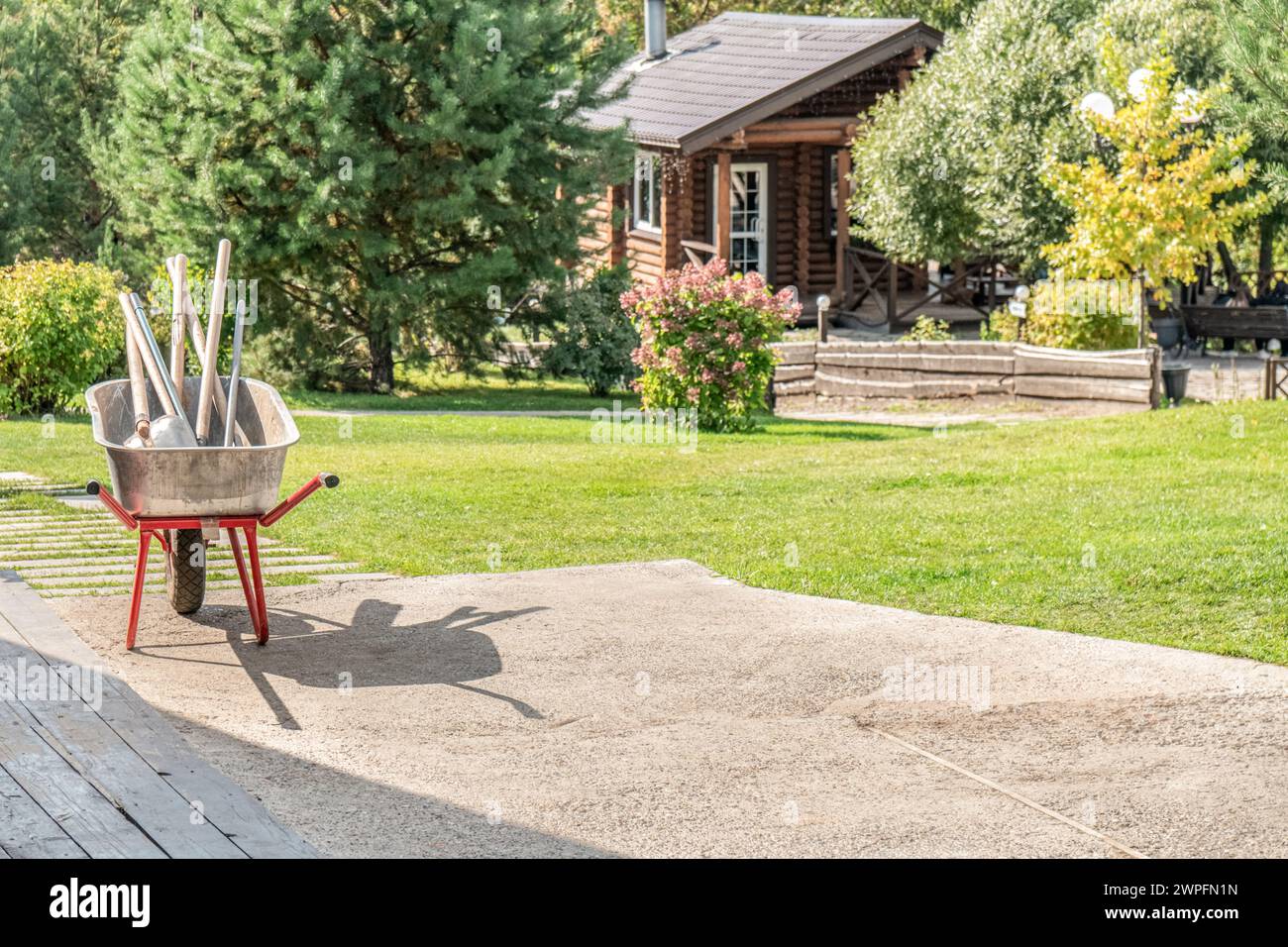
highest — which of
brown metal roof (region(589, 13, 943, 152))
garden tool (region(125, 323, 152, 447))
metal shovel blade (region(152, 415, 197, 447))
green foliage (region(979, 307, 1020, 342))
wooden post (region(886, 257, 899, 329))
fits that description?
brown metal roof (region(589, 13, 943, 152))

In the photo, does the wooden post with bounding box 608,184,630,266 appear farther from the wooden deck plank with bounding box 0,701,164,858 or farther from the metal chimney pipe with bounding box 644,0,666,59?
the wooden deck plank with bounding box 0,701,164,858

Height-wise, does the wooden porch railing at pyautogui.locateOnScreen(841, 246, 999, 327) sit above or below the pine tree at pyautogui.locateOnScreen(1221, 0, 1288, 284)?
below

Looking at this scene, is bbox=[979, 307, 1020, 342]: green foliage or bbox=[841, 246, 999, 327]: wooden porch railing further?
bbox=[841, 246, 999, 327]: wooden porch railing

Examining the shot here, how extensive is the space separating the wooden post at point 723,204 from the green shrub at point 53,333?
1354 cm

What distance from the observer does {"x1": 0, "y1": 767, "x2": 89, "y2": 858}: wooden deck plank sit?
4.69 m

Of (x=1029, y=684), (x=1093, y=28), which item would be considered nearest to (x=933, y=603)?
(x=1029, y=684)

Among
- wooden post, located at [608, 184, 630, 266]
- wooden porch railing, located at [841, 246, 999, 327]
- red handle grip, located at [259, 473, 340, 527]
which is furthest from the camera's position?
wooden post, located at [608, 184, 630, 266]

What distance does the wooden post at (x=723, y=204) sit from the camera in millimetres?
28812

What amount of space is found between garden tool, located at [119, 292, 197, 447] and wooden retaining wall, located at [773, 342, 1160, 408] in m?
13.2

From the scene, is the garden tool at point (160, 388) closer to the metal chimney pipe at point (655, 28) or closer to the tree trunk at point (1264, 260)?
the tree trunk at point (1264, 260)

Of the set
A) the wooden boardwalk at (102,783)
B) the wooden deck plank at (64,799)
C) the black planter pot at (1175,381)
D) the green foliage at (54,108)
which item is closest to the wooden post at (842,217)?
the black planter pot at (1175,381)

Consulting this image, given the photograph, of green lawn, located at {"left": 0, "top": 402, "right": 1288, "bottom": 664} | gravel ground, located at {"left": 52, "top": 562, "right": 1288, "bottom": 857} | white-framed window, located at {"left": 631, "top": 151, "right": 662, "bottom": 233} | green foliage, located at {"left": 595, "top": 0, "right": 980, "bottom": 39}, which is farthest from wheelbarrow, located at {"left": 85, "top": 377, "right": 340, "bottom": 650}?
green foliage, located at {"left": 595, "top": 0, "right": 980, "bottom": 39}
